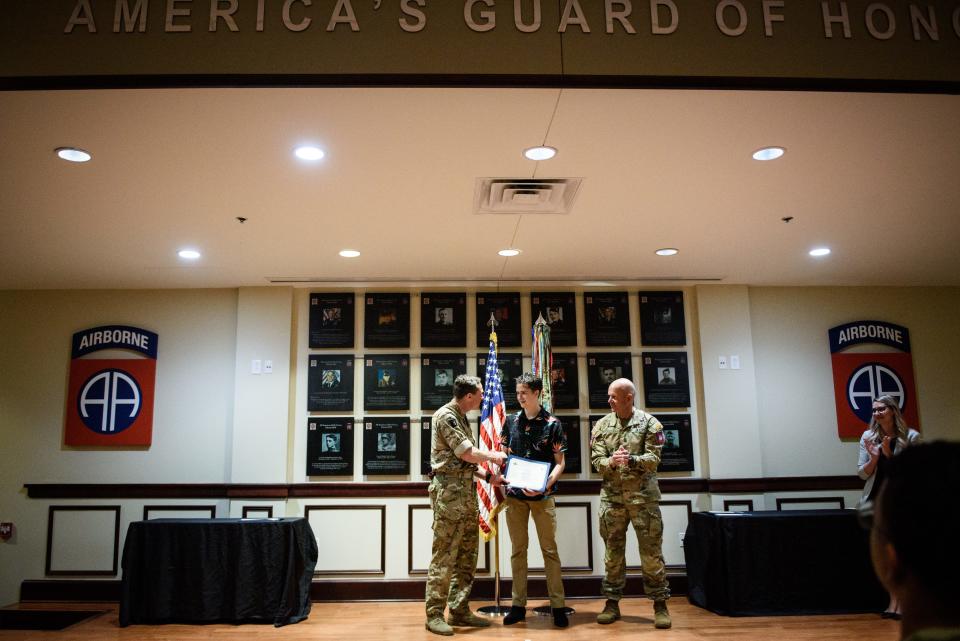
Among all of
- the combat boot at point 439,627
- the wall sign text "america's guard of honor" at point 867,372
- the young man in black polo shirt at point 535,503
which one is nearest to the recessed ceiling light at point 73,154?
the young man in black polo shirt at point 535,503

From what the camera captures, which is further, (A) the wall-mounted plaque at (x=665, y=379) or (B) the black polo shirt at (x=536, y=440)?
(A) the wall-mounted plaque at (x=665, y=379)

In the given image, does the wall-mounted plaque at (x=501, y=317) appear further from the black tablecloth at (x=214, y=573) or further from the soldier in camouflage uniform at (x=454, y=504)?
the black tablecloth at (x=214, y=573)

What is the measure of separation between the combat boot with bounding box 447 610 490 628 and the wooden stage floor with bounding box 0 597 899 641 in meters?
0.08

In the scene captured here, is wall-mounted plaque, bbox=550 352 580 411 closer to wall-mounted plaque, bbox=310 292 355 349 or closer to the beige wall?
wall-mounted plaque, bbox=310 292 355 349

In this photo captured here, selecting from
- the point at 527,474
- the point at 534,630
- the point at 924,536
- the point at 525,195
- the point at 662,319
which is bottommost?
the point at 534,630

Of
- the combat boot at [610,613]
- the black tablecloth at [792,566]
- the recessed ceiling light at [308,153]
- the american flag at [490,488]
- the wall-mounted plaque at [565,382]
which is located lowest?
the combat boot at [610,613]

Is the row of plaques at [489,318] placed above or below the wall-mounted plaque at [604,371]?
above

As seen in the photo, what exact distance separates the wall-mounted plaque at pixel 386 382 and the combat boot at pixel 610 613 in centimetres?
247

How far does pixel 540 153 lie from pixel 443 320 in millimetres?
3218

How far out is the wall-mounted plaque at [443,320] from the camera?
6.77m

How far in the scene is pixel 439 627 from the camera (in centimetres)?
499

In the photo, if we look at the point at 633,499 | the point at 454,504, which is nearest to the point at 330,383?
the point at 454,504

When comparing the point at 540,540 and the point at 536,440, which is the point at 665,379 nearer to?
the point at 536,440

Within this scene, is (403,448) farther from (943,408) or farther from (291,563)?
(943,408)
